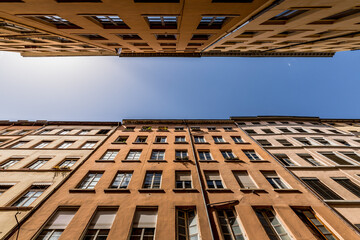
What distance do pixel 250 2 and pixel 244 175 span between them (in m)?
13.1

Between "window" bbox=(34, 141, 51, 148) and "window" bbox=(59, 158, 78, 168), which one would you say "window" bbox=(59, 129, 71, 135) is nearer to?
"window" bbox=(34, 141, 51, 148)

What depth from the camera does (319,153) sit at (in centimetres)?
1517

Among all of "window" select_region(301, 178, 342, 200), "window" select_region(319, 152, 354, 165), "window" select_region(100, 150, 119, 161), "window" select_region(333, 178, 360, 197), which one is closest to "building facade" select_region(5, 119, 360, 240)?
"window" select_region(100, 150, 119, 161)

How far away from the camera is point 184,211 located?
29.4 feet

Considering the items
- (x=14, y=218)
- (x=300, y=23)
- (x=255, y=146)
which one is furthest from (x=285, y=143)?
(x=14, y=218)

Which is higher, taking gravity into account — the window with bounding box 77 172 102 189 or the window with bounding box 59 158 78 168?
the window with bounding box 59 158 78 168

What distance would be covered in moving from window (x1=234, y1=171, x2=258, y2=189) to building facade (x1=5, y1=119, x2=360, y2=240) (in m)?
0.08

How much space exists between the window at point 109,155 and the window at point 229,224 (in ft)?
38.9

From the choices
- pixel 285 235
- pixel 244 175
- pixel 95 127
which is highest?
pixel 95 127

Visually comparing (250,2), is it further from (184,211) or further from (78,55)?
(78,55)

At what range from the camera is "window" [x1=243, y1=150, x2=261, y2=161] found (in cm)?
1487

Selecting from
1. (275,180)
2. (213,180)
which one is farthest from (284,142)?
(213,180)

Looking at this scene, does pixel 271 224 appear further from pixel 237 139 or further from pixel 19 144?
pixel 19 144

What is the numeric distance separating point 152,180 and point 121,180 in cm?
269
